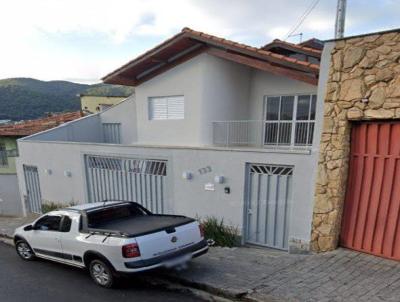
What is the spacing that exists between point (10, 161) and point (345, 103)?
21.2 metres

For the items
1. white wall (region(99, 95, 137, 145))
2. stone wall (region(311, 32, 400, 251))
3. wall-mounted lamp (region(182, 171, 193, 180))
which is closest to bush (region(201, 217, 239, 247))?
wall-mounted lamp (region(182, 171, 193, 180))

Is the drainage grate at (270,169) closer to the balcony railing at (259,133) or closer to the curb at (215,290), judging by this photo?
the curb at (215,290)

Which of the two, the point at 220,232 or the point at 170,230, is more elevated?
the point at 170,230

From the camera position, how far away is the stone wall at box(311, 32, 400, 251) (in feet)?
17.9

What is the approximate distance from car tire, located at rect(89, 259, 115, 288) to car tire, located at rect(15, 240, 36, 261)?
2.62m

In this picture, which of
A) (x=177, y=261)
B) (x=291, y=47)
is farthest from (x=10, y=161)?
(x=177, y=261)

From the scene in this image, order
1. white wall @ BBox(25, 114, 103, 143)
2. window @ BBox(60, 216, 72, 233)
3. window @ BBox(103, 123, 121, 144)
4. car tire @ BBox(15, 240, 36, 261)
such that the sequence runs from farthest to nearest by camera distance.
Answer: window @ BBox(103, 123, 121, 144) → white wall @ BBox(25, 114, 103, 143) → car tire @ BBox(15, 240, 36, 261) → window @ BBox(60, 216, 72, 233)

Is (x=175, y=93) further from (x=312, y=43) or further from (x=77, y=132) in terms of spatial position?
(x=312, y=43)

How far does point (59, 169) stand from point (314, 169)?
9.85 meters

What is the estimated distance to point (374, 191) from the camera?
19.3 feet

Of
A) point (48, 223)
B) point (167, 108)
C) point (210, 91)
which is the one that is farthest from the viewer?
point (167, 108)

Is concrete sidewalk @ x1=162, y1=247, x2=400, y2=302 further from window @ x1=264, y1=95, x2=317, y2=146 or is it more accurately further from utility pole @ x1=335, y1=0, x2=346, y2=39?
utility pole @ x1=335, y1=0, x2=346, y2=39

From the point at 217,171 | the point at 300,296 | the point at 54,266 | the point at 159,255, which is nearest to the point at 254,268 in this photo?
the point at 300,296

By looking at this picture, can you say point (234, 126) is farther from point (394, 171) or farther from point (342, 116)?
point (394, 171)
